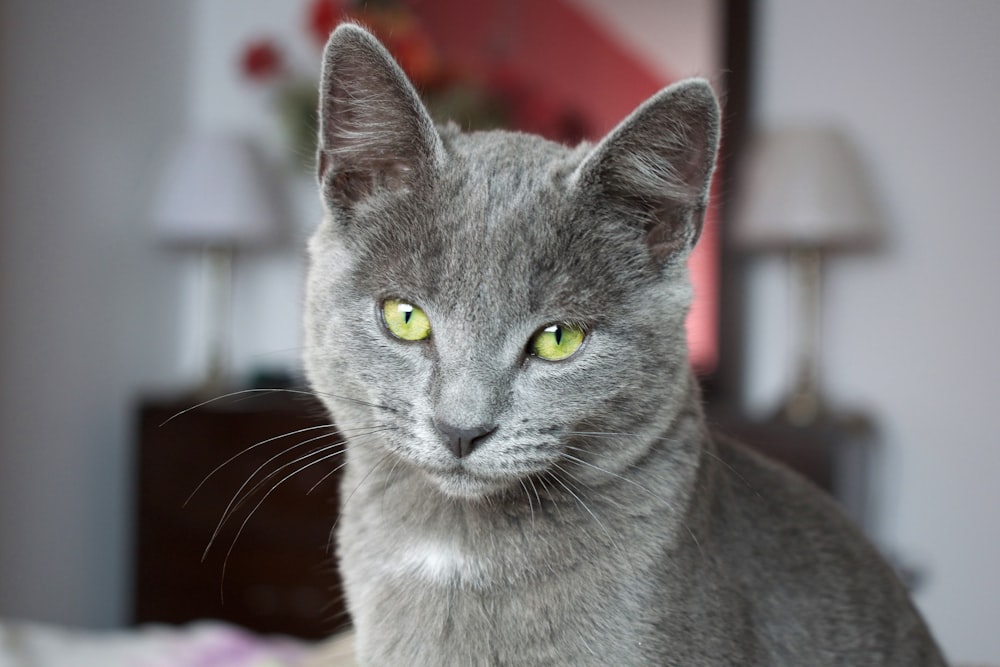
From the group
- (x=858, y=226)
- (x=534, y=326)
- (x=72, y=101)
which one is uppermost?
(x=72, y=101)

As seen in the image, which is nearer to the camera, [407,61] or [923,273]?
[923,273]

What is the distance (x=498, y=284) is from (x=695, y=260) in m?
1.81

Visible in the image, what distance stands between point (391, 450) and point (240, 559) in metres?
2.01

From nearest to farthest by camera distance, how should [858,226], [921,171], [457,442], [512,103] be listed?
[457,442] → [858,226] → [921,171] → [512,103]

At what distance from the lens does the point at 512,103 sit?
2.99 meters

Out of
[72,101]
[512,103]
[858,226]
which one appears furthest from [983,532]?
[72,101]

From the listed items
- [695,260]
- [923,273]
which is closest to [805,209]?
[695,260]

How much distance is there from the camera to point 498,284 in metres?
0.83

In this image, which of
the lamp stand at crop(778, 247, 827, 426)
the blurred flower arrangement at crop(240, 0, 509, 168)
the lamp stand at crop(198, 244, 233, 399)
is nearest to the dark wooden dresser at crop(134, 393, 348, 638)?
the lamp stand at crop(198, 244, 233, 399)

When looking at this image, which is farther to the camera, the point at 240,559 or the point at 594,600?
the point at 240,559

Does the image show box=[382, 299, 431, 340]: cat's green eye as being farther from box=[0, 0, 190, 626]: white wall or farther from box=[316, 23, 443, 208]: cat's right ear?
box=[0, 0, 190, 626]: white wall

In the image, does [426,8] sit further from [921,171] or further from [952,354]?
[952,354]

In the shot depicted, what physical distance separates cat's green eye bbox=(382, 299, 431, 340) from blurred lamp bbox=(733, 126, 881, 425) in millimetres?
1782

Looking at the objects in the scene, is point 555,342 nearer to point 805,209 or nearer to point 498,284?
point 498,284
